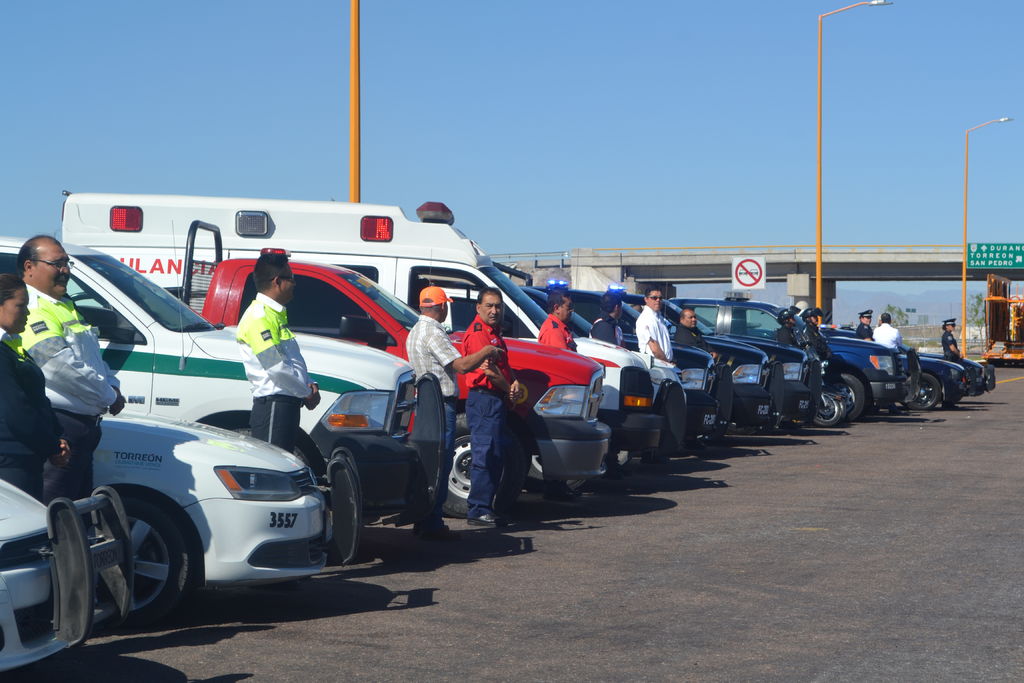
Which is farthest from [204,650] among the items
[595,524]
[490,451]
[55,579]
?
[595,524]

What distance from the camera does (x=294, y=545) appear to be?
666cm

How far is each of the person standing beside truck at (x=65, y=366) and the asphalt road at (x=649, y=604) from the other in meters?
0.81

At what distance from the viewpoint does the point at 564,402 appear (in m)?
10.5

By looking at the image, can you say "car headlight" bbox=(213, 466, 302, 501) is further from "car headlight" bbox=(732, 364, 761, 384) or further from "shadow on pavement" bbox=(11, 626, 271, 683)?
"car headlight" bbox=(732, 364, 761, 384)

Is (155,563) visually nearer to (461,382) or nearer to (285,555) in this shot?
(285,555)

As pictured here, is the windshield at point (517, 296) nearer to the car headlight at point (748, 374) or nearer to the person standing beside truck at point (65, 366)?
the car headlight at point (748, 374)

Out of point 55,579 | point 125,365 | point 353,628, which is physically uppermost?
point 125,365

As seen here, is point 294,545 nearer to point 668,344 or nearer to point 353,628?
point 353,628

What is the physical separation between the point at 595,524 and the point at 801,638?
12.9 feet

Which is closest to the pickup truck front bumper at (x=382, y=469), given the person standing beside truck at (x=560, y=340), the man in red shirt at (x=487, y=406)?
the man in red shirt at (x=487, y=406)

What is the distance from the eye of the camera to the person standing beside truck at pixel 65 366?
639 cm

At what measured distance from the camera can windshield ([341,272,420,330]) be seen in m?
10.4

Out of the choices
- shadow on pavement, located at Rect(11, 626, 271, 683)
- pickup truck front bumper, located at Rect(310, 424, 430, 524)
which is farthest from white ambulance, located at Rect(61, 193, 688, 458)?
shadow on pavement, located at Rect(11, 626, 271, 683)

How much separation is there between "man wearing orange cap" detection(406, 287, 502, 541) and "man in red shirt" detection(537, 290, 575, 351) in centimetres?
220
